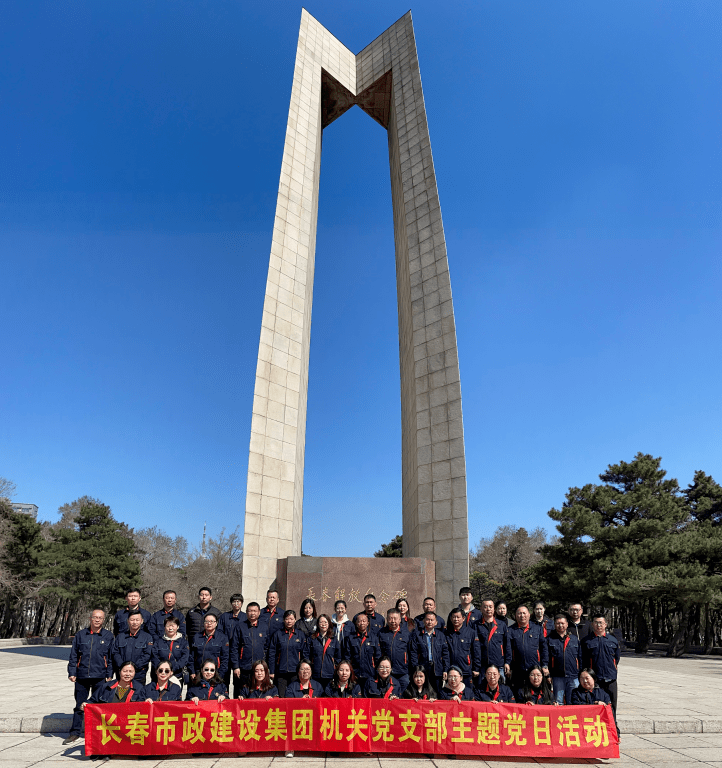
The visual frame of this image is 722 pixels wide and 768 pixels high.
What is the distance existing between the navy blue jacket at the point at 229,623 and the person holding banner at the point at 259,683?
54cm

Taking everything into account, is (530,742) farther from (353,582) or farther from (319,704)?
(353,582)

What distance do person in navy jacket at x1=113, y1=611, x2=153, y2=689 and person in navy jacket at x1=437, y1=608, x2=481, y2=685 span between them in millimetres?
3130

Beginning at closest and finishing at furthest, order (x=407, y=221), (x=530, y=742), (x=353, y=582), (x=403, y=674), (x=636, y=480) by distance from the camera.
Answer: (x=530, y=742) < (x=403, y=674) < (x=353, y=582) < (x=407, y=221) < (x=636, y=480)

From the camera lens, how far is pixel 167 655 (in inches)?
224

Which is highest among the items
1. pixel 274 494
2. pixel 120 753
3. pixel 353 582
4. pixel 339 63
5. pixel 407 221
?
pixel 339 63

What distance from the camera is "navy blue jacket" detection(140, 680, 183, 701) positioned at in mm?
5258

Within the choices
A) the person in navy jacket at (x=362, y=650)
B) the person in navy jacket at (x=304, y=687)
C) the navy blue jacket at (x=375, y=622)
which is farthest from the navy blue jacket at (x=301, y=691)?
the navy blue jacket at (x=375, y=622)

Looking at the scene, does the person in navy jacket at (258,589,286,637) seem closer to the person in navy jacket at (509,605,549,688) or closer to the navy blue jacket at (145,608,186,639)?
the navy blue jacket at (145,608,186,639)

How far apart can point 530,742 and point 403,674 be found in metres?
1.31

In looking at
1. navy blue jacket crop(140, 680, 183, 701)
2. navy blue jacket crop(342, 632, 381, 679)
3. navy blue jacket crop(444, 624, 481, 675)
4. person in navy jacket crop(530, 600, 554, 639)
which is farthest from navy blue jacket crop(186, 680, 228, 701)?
person in navy jacket crop(530, 600, 554, 639)

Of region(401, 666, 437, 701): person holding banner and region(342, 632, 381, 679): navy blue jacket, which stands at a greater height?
region(342, 632, 381, 679): navy blue jacket

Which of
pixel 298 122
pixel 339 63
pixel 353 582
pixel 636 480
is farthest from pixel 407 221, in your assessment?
pixel 636 480

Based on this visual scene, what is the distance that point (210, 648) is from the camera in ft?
18.7

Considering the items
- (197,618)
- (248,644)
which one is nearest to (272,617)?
(248,644)
